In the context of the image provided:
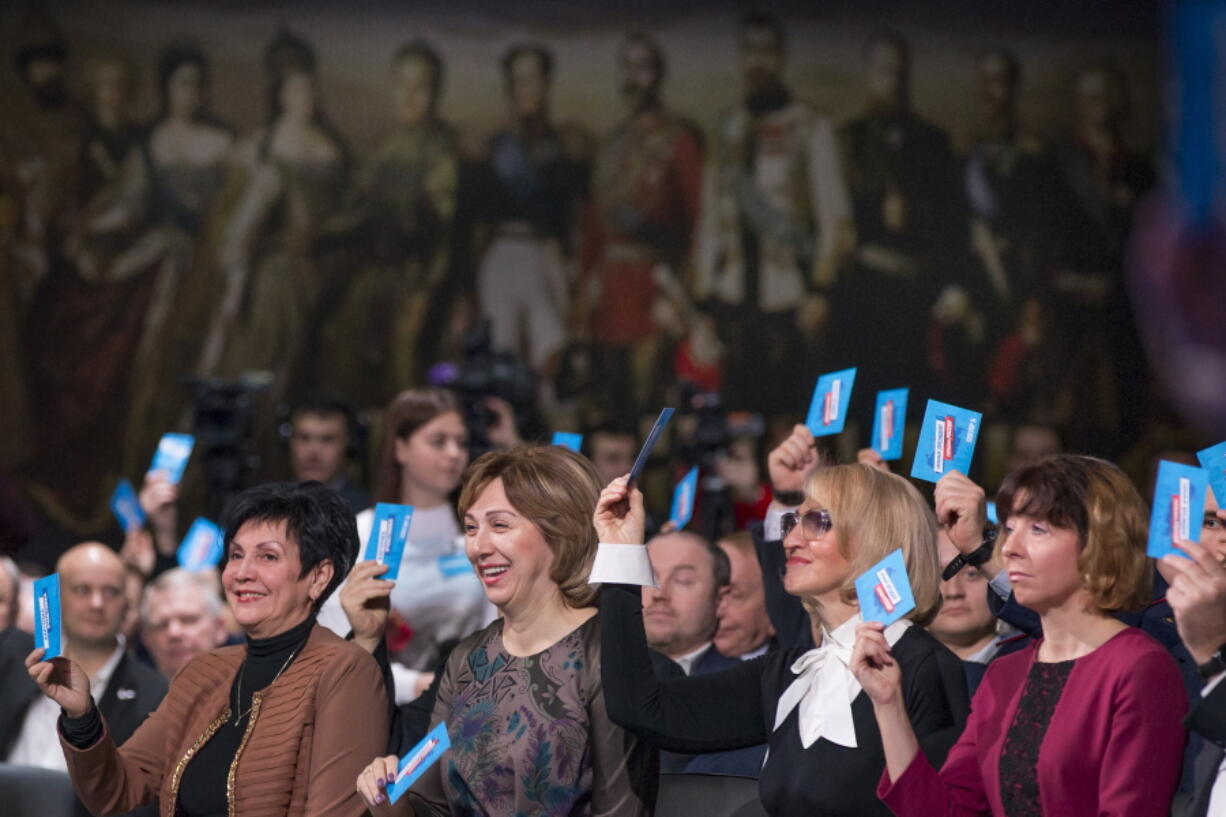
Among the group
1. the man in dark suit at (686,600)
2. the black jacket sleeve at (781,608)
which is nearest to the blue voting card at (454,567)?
the man in dark suit at (686,600)

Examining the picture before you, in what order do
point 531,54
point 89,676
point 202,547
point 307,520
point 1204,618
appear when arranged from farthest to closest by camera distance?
1. point 531,54
2. point 202,547
3. point 89,676
4. point 307,520
5. point 1204,618

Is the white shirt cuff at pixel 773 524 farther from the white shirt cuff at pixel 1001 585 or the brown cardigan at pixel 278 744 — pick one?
the brown cardigan at pixel 278 744

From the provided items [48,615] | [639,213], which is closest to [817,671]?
[48,615]

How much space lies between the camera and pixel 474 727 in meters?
3.44

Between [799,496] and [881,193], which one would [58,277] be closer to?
[881,193]

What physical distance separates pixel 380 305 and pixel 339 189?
877 mm

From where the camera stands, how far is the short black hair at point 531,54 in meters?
12.2

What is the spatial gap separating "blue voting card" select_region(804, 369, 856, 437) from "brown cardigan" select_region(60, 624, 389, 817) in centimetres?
125

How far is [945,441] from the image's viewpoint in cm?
355

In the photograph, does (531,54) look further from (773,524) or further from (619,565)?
(619,565)

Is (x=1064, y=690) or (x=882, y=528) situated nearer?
(x=1064, y=690)

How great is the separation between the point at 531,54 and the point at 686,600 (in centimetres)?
787

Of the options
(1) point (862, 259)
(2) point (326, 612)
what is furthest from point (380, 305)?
(2) point (326, 612)

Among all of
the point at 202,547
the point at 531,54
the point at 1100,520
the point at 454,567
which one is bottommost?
the point at 202,547
